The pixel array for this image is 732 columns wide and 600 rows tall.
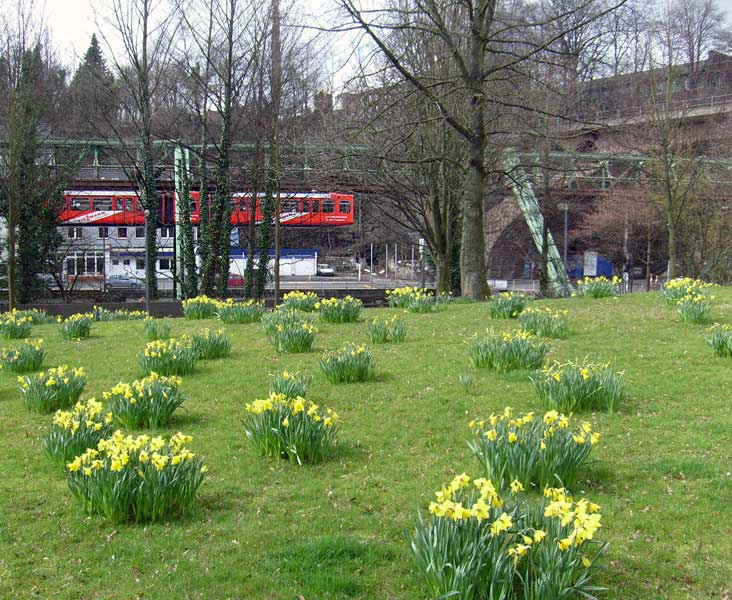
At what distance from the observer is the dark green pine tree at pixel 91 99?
26.0 metres

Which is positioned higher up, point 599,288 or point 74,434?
point 599,288

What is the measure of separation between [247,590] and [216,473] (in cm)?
172

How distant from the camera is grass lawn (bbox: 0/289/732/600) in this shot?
12.0 feet

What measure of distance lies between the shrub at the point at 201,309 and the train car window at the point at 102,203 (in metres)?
22.7

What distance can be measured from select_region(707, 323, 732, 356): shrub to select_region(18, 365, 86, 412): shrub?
20.9 feet

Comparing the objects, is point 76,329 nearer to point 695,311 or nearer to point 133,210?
point 695,311

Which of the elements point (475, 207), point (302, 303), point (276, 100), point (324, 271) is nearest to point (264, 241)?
point (276, 100)

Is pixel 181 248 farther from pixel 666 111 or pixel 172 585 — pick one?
pixel 172 585

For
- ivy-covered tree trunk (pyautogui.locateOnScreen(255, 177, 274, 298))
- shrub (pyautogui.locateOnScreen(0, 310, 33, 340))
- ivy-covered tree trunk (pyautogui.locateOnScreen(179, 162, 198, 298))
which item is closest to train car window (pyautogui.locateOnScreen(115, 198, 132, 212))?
ivy-covered tree trunk (pyautogui.locateOnScreen(179, 162, 198, 298))

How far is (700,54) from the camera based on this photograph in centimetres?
3431

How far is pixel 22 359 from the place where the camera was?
8625 millimetres

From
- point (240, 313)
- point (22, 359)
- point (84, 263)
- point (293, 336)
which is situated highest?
point (84, 263)

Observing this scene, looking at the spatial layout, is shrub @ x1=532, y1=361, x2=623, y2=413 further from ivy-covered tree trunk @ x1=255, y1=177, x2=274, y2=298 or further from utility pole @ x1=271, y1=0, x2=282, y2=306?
ivy-covered tree trunk @ x1=255, y1=177, x2=274, y2=298

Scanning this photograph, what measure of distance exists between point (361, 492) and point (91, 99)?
27010 millimetres
